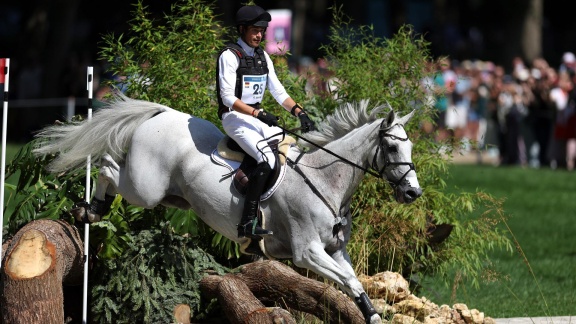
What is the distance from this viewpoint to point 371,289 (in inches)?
372

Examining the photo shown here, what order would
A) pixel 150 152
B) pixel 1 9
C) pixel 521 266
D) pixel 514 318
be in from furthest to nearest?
1. pixel 1 9
2. pixel 521 266
3. pixel 514 318
4. pixel 150 152

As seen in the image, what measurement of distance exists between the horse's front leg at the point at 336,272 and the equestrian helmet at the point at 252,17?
1687 millimetres

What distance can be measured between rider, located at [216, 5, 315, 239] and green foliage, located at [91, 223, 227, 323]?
1095mm

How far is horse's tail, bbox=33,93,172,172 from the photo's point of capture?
927 cm

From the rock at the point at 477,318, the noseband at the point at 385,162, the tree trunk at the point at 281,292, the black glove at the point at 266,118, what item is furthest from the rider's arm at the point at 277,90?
the rock at the point at 477,318

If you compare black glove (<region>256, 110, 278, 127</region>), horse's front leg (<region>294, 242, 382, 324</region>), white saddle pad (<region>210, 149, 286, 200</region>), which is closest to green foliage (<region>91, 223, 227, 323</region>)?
white saddle pad (<region>210, 149, 286, 200</region>)

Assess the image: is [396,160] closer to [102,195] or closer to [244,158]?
[244,158]

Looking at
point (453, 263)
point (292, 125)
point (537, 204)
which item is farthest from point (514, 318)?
point (537, 204)

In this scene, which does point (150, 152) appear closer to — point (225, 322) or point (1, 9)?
point (225, 322)

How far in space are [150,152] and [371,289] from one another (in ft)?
6.94

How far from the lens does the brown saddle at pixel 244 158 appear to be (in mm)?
8695

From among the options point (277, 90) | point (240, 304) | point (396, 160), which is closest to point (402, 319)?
point (240, 304)

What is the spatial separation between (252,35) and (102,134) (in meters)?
1.53

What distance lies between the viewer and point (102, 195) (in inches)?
366
